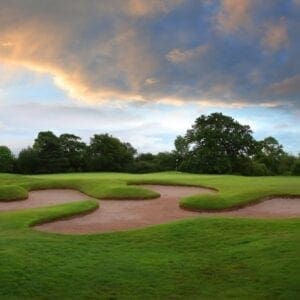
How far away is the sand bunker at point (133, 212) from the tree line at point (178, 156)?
154ft

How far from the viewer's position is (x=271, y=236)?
17109 mm

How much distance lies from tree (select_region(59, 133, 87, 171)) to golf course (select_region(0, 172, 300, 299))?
5596 cm

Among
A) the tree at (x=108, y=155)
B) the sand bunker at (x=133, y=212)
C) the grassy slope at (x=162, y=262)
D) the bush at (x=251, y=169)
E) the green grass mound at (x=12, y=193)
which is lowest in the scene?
the grassy slope at (x=162, y=262)

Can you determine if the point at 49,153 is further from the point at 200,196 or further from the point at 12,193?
the point at 200,196

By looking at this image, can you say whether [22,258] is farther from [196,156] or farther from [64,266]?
[196,156]

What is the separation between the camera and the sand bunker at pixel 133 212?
67.6ft

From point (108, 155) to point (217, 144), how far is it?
20506 mm

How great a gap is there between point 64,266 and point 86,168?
69.6 m

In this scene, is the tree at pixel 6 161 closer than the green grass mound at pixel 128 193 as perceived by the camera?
No

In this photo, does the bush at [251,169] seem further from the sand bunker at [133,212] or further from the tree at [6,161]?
the sand bunker at [133,212]

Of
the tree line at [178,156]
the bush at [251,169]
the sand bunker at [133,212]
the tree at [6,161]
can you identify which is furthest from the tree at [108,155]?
the sand bunker at [133,212]

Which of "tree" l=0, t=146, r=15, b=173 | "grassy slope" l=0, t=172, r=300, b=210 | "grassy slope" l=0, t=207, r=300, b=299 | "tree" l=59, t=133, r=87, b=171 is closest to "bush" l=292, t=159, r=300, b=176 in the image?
"tree" l=59, t=133, r=87, b=171

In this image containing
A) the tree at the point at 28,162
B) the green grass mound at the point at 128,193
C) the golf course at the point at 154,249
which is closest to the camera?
the golf course at the point at 154,249

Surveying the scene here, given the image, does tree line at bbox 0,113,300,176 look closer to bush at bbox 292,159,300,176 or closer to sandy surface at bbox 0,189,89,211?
bush at bbox 292,159,300,176
